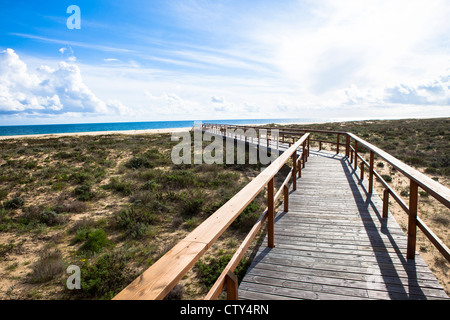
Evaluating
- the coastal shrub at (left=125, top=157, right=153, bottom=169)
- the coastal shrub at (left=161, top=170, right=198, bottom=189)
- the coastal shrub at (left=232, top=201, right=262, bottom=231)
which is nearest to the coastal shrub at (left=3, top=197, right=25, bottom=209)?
the coastal shrub at (left=161, top=170, right=198, bottom=189)

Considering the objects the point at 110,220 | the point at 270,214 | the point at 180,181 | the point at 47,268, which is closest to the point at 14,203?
the point at 110,220

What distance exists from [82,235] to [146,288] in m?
5.67

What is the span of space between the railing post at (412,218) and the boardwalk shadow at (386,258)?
111mm

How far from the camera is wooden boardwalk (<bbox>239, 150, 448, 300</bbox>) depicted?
253 centimetres

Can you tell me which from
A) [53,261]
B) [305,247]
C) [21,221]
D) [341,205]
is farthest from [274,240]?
[21,221]

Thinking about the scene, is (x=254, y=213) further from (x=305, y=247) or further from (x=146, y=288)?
(x=146, y=288)

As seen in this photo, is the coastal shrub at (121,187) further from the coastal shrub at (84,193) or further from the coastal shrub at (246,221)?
the coastal shrub at (246,221)

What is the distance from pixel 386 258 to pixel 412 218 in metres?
0.61

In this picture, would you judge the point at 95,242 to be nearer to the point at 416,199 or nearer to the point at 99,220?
the point at 99,220

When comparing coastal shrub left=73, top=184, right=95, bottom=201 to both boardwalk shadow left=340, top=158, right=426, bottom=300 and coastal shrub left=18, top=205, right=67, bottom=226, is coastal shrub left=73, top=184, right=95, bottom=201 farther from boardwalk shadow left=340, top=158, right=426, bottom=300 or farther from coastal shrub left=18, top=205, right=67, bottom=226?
boardwalk shadow left=340, top=158, right=426, bottom=300

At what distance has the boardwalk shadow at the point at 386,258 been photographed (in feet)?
8.15

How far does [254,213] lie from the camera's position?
641 cm
